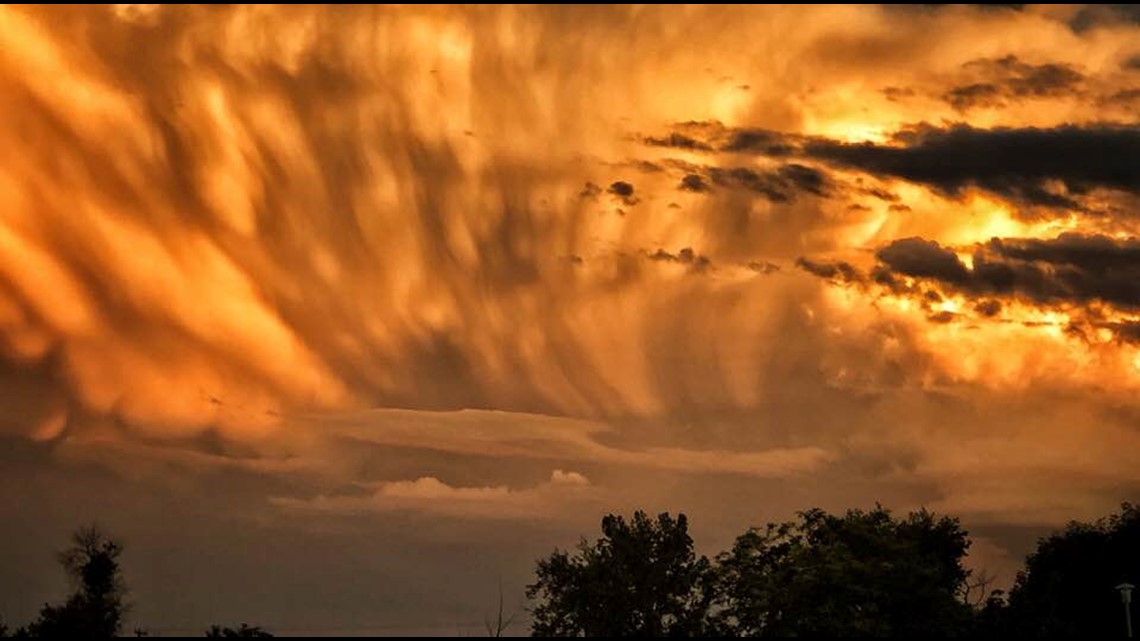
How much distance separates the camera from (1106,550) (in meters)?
129

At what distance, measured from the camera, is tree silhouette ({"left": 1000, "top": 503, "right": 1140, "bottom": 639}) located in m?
123

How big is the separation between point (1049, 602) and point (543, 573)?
3508 centimetres

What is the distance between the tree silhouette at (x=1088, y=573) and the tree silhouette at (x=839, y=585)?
19727 mm

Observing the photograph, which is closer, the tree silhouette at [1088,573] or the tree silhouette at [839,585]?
the tree silhouette at [839,585]

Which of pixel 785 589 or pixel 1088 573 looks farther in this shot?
pixel 1088 573

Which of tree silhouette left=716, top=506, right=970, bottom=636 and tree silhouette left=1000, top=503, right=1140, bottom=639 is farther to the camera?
tree silhouette left=1000, top=503, right=1140, bottom=639

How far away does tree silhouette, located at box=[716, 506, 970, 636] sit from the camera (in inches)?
3733

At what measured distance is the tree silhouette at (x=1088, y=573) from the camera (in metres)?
123

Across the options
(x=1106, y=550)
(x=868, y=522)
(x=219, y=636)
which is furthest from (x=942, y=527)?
(x=219, y=636)

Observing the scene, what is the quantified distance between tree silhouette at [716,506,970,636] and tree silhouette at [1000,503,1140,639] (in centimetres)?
1973

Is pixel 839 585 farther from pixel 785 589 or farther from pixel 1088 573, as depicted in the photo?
pixel 1088 573

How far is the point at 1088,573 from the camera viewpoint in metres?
128

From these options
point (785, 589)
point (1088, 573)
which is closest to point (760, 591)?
point (785, 589)

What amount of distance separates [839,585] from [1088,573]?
4206 centimetres
